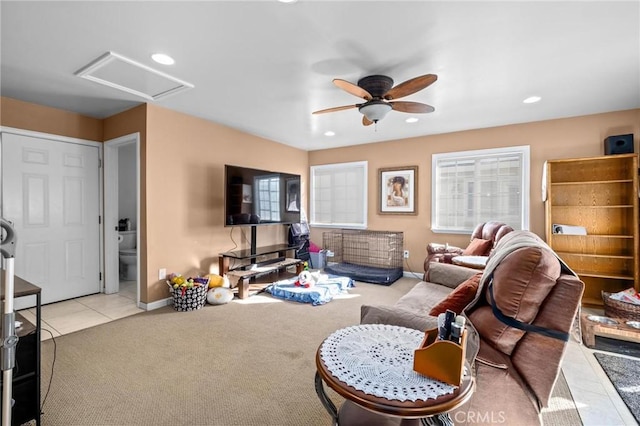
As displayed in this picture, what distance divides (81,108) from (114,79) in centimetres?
123

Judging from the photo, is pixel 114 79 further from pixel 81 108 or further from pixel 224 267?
pixel 224 267

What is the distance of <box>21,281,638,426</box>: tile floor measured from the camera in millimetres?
1707

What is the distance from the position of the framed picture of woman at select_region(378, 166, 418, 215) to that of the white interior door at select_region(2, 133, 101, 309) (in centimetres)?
435

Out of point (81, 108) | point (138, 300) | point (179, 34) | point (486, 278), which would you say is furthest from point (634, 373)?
point (81, 108)

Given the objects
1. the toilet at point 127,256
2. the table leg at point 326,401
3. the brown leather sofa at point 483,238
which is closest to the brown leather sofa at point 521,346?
the table leg at point 326,401

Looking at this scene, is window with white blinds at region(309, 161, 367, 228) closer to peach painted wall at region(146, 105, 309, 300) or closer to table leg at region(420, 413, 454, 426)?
peach painted wall at region(146, 105, 309, 300)

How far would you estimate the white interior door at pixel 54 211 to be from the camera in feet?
10.6

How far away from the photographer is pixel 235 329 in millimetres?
2834

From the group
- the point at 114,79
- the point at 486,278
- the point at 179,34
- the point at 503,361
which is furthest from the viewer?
the point at 114,79

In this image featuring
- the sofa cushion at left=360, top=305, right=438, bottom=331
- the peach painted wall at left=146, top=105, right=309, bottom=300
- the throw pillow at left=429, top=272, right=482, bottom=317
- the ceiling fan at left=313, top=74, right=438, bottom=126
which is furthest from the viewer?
the peach painted wall at left=146, top=105, right=309, bottom=300

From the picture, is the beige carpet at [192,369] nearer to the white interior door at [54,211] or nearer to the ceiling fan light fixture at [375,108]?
the white interior door at [54,211]

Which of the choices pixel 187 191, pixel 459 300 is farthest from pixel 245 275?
pixel 459 300

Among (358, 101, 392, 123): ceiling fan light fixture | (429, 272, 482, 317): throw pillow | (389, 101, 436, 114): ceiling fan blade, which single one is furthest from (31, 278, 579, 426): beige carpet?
(389, 101, 436, 114): ceiling fan blade

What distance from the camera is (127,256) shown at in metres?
4.67
